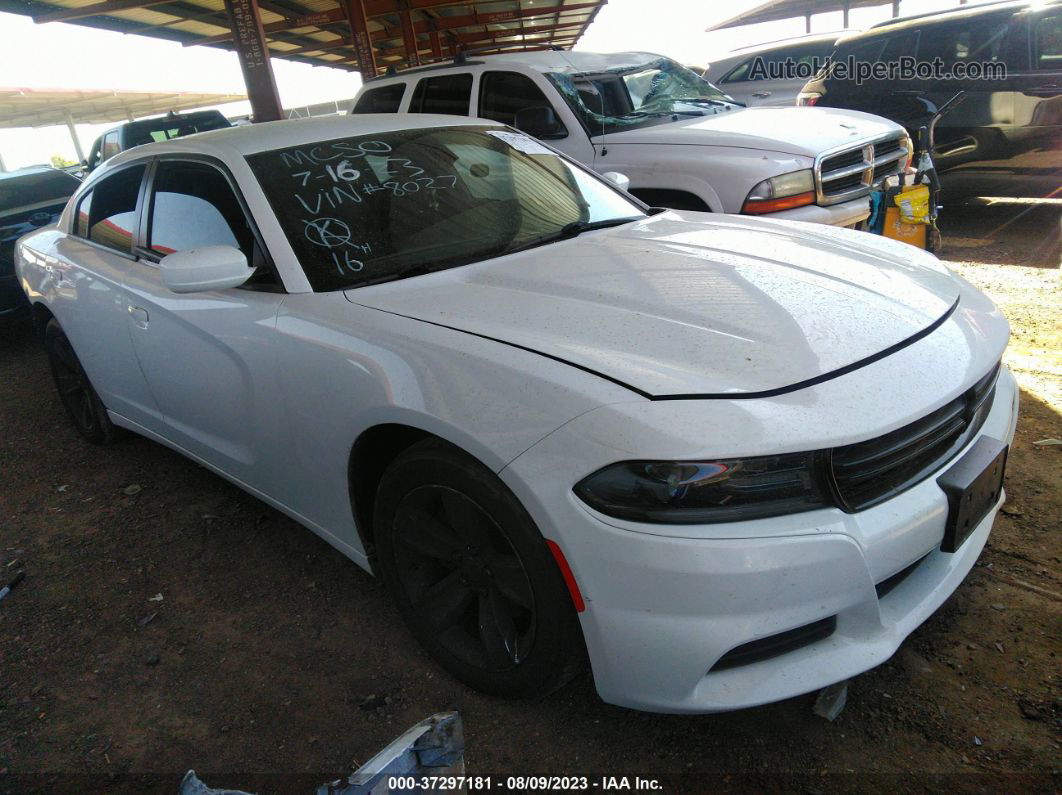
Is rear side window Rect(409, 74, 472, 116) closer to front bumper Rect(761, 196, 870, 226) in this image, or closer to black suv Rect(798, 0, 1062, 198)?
front bumper Rect(761, 196, 870, 226)

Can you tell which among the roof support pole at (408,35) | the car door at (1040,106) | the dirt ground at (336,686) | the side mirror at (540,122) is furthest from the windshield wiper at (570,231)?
the roof support pole at (408,35)

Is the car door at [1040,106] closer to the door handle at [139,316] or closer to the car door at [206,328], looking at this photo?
the car door at [206,328]

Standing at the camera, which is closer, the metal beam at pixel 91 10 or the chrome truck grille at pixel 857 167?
the chrome truck grille at pixel 857 167

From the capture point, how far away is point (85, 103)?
3284cm

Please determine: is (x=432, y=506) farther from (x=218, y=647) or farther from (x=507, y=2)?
(x=507, y=2)

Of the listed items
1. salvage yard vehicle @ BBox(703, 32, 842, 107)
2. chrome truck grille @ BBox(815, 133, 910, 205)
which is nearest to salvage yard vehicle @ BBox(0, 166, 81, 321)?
chrome truck grille @ BBox(815, 133, 910, 205)

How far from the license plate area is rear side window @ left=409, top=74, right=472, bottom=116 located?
5.11 m

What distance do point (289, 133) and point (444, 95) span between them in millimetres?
3758

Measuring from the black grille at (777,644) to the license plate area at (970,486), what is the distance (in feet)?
1.24

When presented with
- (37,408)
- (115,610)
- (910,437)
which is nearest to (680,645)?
(910,437)

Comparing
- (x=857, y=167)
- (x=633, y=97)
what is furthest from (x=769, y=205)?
(x=633, y=97)

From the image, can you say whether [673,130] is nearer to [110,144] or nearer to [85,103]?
[110,144]

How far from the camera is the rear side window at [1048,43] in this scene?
5.95 meters

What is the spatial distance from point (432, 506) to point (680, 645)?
773 mm
